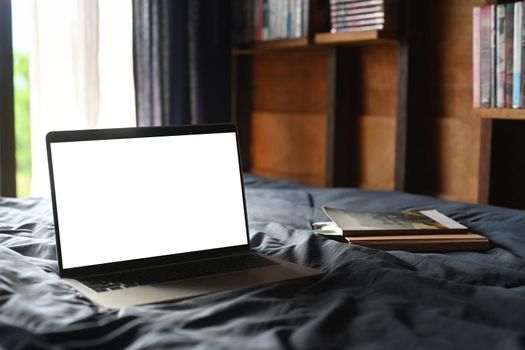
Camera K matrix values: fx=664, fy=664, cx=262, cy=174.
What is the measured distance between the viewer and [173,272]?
102 cm

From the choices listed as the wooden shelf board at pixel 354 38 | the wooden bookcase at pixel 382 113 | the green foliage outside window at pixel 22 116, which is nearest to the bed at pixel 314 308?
the wooden bookcase at pixel 382 113

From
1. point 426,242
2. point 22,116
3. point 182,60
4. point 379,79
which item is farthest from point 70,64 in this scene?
point 22,116

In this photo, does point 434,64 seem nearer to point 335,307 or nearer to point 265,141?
point 265,141

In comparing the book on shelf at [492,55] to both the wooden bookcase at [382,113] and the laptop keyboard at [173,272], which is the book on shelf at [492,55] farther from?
the laptop keyboard at [173,272]

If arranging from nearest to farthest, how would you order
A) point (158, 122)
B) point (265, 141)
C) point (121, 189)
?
point (121, 189)
point (158, 122)
point (265, 141)

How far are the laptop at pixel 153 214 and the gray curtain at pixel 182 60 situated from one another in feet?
4.05

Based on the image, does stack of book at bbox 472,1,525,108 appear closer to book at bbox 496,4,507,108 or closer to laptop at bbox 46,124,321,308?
book at bbox 496,4,507,108

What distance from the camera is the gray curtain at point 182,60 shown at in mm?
2346

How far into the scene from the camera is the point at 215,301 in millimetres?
876

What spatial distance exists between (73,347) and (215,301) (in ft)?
0.68

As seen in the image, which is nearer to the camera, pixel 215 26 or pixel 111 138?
pixel 111 138

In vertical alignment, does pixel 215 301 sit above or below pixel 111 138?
below

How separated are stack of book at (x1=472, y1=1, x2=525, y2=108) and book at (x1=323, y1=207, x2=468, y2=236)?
50 cm

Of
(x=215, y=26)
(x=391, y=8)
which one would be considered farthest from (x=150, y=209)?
(x=215, y=26)
